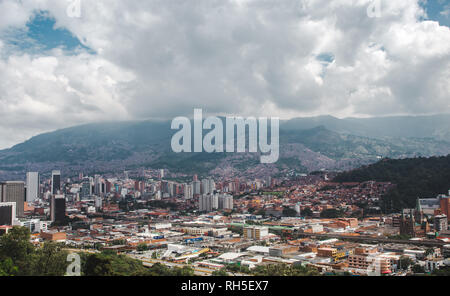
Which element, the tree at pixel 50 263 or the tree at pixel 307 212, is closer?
the tree at pixel 50 263

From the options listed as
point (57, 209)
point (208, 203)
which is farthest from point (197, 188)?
point (57, 209)

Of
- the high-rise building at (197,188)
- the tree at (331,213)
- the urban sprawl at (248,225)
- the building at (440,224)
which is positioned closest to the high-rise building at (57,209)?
the urban sprawl at (248,225)

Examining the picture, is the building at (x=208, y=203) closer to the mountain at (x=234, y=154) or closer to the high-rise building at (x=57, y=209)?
the high-rise building at (x=57, y=209)

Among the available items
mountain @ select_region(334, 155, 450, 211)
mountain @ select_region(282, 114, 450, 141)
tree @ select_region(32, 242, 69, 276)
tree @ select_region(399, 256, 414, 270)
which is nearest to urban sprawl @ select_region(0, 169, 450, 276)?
tree @ select_region(399, 256, 414, 270)

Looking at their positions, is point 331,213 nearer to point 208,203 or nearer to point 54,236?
point 208,203

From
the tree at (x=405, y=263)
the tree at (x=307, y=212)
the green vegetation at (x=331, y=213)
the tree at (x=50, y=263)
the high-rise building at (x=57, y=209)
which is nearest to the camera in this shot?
the tree at (x=50, y=263)
